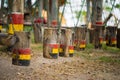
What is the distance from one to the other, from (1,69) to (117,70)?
8.81ft

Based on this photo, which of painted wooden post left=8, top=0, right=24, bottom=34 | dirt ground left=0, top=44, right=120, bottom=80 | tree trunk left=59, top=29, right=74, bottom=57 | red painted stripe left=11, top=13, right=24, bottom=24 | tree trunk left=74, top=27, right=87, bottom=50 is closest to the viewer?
dirt ground left=0, top=44, right=120, bottom=80

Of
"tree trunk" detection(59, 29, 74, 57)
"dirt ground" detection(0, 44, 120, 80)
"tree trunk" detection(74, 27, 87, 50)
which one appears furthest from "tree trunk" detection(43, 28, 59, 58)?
"tree trunk" detection(74, 27, 87, 50)

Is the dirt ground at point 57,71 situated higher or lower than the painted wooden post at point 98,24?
lower

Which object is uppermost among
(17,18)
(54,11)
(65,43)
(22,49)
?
(54,11)

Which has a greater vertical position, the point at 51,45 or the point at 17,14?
the point at 17,14

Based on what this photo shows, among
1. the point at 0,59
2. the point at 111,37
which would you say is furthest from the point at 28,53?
the point at 111,37

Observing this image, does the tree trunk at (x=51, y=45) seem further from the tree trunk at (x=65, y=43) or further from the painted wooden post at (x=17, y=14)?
the painted wooden post at (x=17, y=14)

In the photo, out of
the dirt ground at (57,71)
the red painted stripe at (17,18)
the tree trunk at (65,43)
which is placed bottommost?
the dirt ground at (57,71)

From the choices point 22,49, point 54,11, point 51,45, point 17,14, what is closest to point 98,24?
point 54,11

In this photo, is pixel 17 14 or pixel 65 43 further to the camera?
pixel 65 43

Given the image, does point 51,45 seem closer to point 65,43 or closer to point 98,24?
point 65,43

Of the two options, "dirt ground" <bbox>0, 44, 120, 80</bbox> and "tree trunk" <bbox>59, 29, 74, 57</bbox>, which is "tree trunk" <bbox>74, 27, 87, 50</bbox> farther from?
"dirt ground" <bbox>0, 44, 120, 80</bbox>

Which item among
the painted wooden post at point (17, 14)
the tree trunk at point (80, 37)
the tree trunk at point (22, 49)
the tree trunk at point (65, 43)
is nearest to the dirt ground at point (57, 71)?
the tree trunk at point (22, 49)

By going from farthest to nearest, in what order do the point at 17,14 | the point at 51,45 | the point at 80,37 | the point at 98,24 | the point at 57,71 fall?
1. the point at 98,24
2. the point at 80,37
3. the point at 51,45
4. the point at 17,14
5. the point at 57,71
